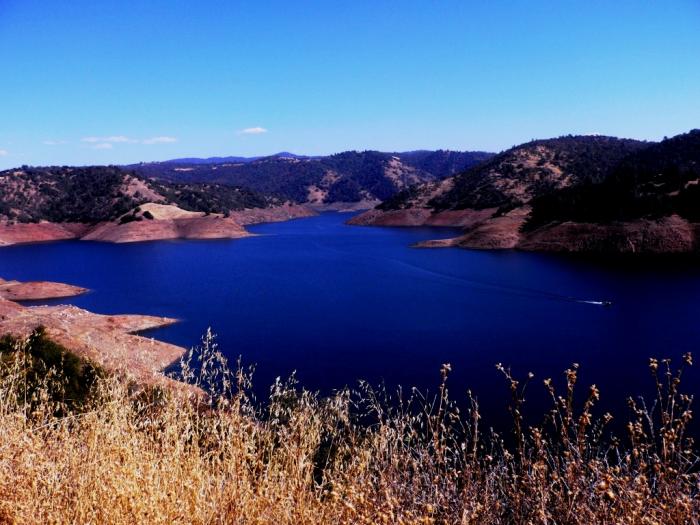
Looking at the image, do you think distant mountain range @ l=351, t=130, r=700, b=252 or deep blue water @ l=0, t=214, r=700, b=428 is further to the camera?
distant mountain range @ l=351, t=130, r=700, b=252

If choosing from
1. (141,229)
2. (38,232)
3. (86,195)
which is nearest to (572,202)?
(141,229)

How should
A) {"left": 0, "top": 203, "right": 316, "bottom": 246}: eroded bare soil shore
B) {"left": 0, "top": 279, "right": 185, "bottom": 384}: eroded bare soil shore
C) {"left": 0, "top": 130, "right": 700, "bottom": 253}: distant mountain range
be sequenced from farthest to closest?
{"left": 0, "top": 203, "right": 316, "bottom": 246}: eroded bare soil shore < {"left": 0, "top": 130, "right": 700, "bottom": 253}: distant mountain range < {"left": 0, "top": 279, "right": 185, "bottom": 384}: eroded bare soil shore

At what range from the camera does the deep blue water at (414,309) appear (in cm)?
2069

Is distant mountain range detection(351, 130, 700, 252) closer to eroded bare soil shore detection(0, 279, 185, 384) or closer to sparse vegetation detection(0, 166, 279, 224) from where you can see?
sparse vegetation detection(0, 166, 279, 224)

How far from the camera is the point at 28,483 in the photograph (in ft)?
13.0

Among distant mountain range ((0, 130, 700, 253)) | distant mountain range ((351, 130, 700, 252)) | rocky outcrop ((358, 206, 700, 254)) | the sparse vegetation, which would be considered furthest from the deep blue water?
the sparse vegetation

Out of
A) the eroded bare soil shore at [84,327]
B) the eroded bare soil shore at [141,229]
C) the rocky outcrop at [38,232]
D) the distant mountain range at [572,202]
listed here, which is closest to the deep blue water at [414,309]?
the eroded bare soil shore at [84,327]

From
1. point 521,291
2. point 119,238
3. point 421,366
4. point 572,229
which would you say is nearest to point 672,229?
point 572,229

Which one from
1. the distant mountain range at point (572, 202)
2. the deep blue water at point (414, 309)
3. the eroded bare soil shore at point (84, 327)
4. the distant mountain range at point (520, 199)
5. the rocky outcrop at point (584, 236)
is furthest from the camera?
the distant mountain range at point (520, 199)

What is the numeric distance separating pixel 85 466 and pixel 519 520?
10.7 ft

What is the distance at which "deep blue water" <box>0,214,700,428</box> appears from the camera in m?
20.7

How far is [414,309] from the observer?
31.9 m

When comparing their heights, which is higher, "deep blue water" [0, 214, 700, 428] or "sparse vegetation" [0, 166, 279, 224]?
"sparse vegetation" [0, 166, 279, 224]

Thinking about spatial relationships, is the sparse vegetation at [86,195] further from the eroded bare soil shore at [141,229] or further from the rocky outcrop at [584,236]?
the rocky outcrop at [584,236]
